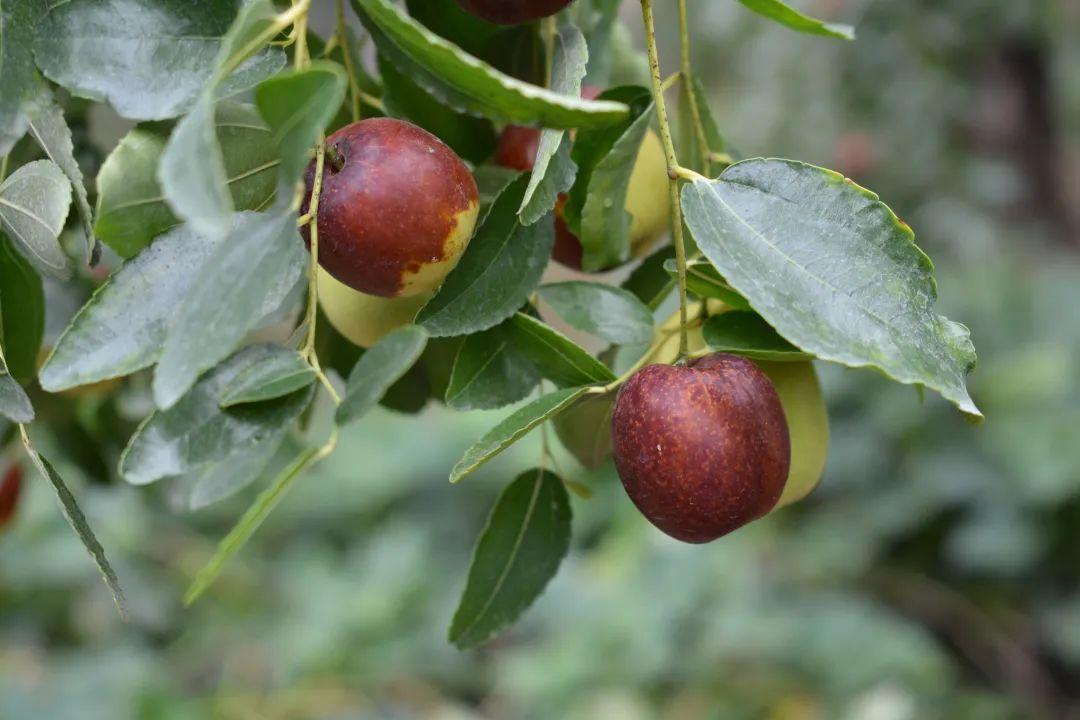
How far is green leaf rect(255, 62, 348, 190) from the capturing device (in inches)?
12.1

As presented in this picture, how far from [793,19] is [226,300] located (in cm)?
25

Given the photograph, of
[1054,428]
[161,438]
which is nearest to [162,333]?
[161,438]

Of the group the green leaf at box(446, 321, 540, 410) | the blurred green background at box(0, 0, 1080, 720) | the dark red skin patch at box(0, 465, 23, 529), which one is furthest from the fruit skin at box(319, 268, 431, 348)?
the blurred green background at box(0, 0, 1080, 720)

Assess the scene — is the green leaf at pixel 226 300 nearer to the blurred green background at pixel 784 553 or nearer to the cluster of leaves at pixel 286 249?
the cluster of leaves at pixel 286 249

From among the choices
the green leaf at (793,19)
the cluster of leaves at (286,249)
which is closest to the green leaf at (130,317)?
the cluster of leaves at (286,249)

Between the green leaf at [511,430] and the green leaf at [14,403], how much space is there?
15cm

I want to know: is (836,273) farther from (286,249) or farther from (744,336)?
(286,249)

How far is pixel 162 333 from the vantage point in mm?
364

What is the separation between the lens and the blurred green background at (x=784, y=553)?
1804mm

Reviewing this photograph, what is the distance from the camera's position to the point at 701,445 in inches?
15.6

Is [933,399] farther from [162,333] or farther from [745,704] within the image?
[162,333]

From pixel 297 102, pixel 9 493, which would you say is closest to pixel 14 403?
pixel 297 102

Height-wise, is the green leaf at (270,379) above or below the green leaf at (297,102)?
below

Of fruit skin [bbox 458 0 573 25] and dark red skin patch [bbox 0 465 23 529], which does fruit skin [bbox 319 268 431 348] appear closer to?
fruit skin [bbox 458 0 573 25]
